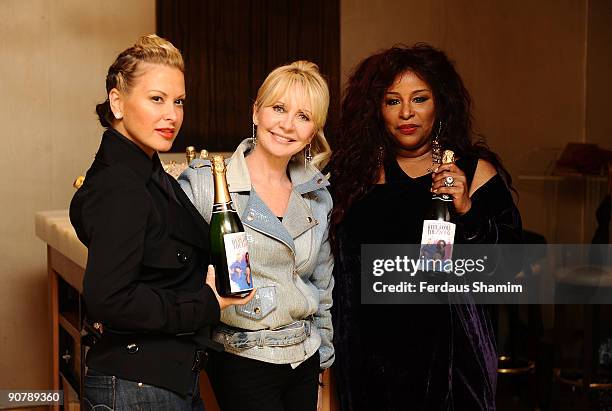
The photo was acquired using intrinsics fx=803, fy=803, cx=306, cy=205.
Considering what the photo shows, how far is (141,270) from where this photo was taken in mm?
1464

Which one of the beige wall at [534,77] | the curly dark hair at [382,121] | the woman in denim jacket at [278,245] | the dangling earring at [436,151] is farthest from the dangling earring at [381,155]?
the beige wall at [534,77]

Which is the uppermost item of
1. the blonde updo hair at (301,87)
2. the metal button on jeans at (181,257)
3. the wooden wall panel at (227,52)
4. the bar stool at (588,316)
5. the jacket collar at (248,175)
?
the wooden wall panel at (227,52)

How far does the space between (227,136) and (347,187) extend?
206 centimetres

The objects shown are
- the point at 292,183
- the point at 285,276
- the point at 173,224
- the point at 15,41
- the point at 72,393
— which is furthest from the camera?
the point at 15,41

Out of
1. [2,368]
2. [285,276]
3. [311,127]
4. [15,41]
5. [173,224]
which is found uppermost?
[15,41]

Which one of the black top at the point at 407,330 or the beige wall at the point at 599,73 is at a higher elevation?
the beige wall at the point at 599,73

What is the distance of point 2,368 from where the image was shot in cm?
400

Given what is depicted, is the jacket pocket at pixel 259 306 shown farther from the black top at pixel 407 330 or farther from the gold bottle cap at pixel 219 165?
the black top at pixel 407 330

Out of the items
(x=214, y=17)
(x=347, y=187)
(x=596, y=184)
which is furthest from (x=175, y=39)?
(x=596, y=184)

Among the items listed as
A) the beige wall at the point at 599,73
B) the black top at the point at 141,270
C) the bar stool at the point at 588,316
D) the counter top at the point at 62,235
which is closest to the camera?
the black top at the point at 141,270

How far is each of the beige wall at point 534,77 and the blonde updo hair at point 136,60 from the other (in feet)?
11.9

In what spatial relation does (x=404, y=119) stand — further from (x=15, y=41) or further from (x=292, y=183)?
(x=15, y=41)

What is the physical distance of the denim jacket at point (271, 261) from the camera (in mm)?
1736

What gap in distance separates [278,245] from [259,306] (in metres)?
0.14
